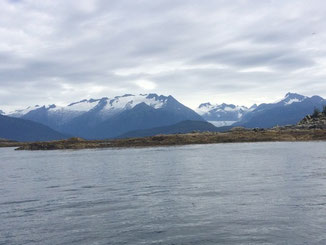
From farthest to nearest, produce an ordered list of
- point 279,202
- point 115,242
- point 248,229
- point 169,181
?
point 169,181
point 279,202
point 248,229
point 115,242

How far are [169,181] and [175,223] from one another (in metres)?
22.2

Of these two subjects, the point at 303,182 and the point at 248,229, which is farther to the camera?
the point at 303,182

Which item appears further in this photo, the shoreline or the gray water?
the shoreline

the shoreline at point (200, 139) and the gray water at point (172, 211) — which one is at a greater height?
the shoreline at point (200, 139)

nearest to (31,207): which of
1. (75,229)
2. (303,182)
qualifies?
(75,229)

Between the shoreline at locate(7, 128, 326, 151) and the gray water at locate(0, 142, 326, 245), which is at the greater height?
the shoreline at locate(7, 128, 326, 151)

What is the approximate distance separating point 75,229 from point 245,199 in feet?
54.0

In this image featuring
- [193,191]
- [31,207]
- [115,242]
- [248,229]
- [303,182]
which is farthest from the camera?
[303,182]

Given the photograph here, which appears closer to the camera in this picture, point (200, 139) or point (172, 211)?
point (172, 211)

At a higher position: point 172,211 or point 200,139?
point 200,139

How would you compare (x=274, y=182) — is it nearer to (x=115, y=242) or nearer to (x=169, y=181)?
(x=169, y=181)

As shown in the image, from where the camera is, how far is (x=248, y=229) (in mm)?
25484

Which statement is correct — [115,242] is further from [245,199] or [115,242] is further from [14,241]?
[245,199]

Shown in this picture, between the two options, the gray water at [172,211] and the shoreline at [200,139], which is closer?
the gray water at [172,211]
